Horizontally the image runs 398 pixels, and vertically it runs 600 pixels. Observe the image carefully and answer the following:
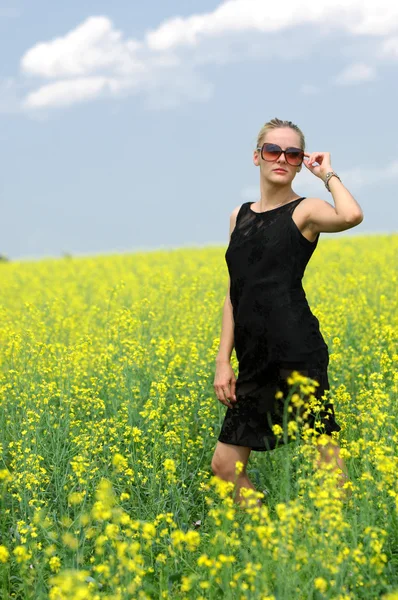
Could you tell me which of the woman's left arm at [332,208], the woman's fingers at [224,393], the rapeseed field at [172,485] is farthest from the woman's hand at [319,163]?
the woman's fingers at [224,393]

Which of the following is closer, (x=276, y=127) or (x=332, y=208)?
(x=332, y=208)

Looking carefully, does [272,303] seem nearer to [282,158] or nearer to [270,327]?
[270,327]

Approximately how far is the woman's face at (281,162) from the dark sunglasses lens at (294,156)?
0.8 inches

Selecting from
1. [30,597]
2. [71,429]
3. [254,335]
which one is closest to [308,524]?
[254,335]

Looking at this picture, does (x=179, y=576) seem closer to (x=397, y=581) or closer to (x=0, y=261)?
(x=397, y=581)

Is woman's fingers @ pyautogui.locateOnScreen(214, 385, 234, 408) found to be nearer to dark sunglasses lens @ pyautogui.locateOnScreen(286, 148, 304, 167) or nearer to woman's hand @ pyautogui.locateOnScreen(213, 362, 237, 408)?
woman's hand @ pyautogui.locateOnScreen(213, 362, 237, 408)

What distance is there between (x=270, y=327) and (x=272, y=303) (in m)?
0.13

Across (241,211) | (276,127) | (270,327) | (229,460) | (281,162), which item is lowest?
(229,460)

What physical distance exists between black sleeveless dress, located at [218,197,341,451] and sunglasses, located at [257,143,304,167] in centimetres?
23

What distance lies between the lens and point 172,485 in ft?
14.0

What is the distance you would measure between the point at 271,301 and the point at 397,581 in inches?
58.8

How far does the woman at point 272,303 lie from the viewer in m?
3.88

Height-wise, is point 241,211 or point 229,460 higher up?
point 241,211

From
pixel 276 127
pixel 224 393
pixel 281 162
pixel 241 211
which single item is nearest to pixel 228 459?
pixel 224 393
